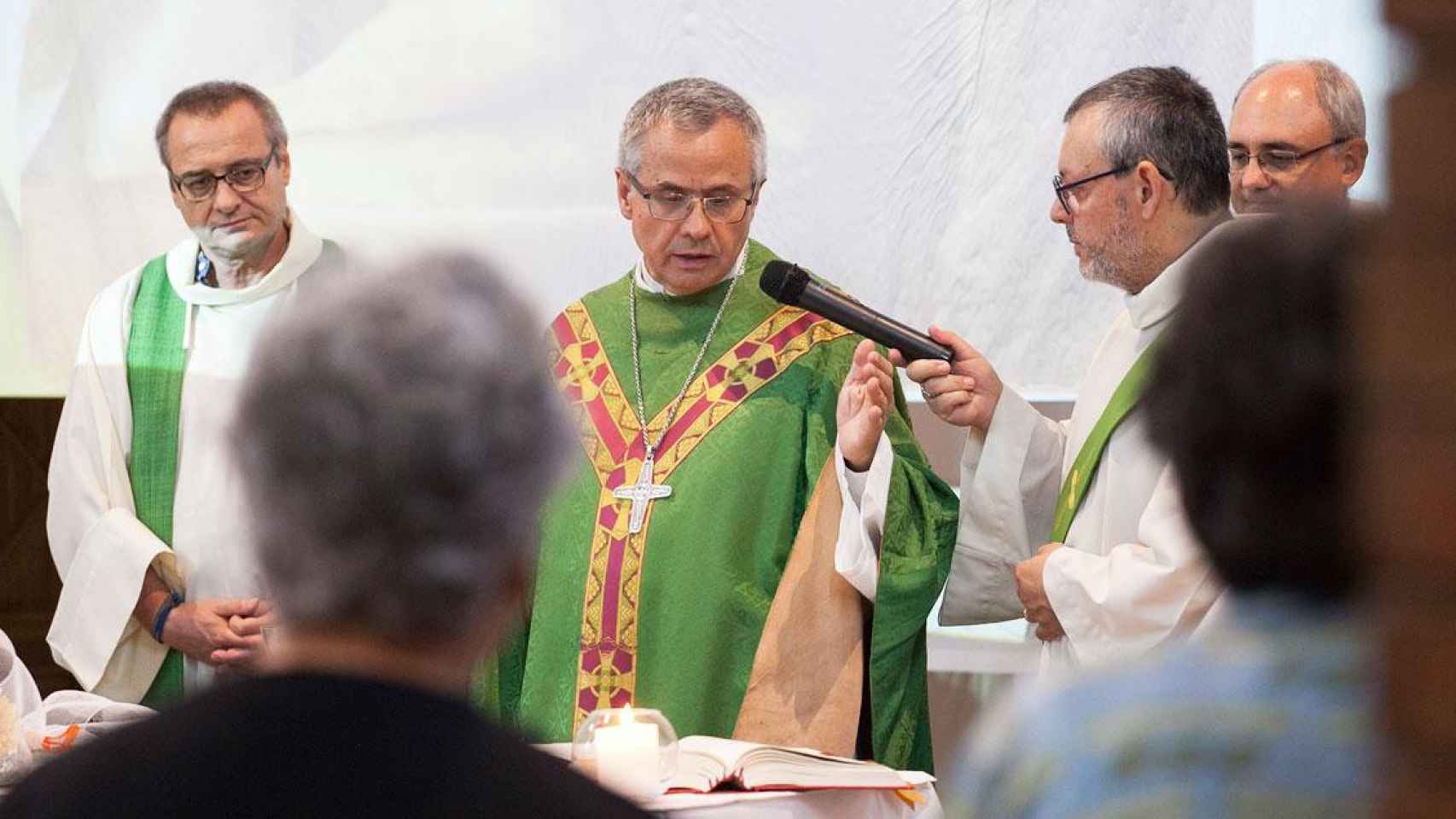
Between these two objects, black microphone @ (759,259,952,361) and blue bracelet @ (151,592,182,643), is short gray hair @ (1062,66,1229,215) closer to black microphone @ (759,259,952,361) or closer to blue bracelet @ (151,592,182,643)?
black microphone @ (759,259,952,361)

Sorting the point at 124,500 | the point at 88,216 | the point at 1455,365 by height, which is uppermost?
the point at 88,216

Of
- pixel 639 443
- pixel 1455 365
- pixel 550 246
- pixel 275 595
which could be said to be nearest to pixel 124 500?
pixel 639 443

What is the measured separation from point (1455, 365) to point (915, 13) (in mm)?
5552

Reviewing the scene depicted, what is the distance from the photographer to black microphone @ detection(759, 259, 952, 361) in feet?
12.5

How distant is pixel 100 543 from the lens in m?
4.85

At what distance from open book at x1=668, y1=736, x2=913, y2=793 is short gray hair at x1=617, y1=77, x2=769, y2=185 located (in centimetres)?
162

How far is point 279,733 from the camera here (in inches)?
52.1

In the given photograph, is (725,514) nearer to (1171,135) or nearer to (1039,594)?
(1039,594)

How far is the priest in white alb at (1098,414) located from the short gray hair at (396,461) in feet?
7.74

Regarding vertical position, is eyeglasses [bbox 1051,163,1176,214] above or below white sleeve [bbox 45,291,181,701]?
above

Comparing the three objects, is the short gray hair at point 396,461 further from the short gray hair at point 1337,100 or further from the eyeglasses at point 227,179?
the eyeglasses at point 227,179

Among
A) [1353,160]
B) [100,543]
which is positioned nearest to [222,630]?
[100,543]

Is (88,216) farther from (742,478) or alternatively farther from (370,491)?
(370,491)

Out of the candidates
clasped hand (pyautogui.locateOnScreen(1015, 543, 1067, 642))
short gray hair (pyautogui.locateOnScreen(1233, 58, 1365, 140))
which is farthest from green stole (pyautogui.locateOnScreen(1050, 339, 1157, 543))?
short gray hair (pyautogui.locateOnScreen(1233, 58, 1365, 140))
